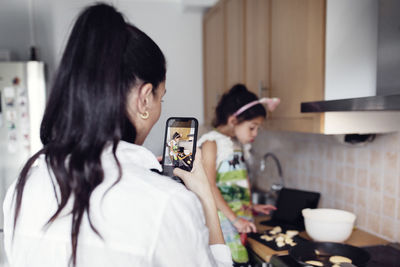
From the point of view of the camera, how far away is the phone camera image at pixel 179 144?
533 millimetres

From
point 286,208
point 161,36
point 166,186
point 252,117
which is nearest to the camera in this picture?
point 166,186

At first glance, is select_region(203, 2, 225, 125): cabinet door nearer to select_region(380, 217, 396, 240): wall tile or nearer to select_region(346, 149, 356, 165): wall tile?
select_region(346, 149, 356, 165): wall tile

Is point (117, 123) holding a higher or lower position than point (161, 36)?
lower

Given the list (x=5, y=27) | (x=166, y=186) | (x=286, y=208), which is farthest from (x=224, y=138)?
(x=5, y=27)

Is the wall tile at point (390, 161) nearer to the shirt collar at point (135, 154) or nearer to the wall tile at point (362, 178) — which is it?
the wall tile at point (362, 178)

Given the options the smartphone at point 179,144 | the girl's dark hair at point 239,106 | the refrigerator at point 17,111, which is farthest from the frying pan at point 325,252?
the refrigerator at point 17,111

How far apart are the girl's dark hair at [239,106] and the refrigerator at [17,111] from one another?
1.36 meters

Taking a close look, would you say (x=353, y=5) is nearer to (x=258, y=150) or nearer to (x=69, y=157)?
(x=69, y=157)

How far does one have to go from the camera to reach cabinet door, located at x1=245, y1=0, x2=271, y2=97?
4.59 ft

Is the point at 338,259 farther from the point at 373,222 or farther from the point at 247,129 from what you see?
the point at 247,129

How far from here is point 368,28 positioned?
1.07 m

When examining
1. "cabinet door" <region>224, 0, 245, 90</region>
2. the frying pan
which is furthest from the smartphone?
"cabinet door" <region>224, 0, 245, 90</region>

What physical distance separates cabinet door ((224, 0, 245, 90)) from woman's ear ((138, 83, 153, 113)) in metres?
1.21

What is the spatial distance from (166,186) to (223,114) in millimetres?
1070
